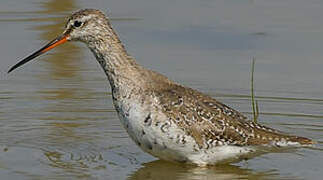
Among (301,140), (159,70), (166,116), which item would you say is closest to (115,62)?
(166,116)

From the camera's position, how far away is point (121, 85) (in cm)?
1334

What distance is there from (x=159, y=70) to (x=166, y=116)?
336 cm

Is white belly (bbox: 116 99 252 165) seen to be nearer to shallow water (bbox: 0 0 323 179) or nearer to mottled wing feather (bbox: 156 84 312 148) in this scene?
mottled wing feather (bbox: 156 84 312 148)

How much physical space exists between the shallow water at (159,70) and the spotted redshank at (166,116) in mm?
358

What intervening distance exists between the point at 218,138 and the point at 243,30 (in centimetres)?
465

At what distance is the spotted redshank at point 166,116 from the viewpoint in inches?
514

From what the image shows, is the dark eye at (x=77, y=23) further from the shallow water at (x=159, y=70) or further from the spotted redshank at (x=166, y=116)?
the shallow water at (x=159, y=70)

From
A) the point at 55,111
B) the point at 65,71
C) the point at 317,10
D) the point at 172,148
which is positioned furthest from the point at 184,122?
the point at 317,10

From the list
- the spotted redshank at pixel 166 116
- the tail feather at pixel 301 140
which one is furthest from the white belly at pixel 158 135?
the tail feather at pixel 301 140

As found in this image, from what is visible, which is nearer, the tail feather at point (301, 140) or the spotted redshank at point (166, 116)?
the spotted redshank at point (166, 116)

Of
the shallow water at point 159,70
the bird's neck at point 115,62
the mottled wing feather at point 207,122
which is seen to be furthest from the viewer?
the shallow water at point 159,70

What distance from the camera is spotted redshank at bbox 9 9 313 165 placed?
42.8ft

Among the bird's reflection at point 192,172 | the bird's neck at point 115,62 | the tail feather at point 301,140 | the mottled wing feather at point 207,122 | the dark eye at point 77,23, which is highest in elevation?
the dark eye at point 77,23

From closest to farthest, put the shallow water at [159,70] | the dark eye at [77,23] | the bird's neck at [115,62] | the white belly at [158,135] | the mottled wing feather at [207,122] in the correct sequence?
the white belly at [158,135], the mottled wing feather at [207,122], the bird's neck at [115,62], the dark eye at [77,23], the shallow water at [159,70]
